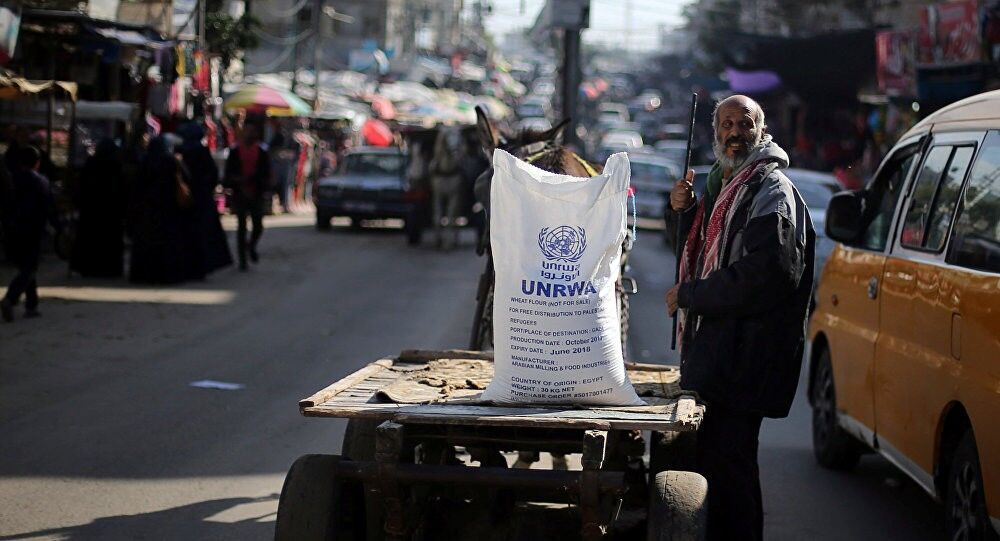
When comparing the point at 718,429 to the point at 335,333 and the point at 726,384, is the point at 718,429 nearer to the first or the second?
the point at 726,384

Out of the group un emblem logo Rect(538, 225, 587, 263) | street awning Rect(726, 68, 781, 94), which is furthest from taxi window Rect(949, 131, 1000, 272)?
street awning Rect(726, 68, 781, 94)

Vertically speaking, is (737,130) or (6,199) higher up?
(737,130)

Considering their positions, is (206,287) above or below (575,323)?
below

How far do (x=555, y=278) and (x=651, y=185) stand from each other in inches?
1026

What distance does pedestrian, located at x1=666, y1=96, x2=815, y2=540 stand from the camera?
518 cm

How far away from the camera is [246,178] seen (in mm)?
19109

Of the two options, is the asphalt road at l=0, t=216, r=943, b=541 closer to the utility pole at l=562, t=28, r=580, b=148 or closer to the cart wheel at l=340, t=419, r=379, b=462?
the cart wheel at l=340, t=419, r=379, b=462

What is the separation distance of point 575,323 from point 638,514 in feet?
4.92

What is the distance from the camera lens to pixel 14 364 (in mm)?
11031

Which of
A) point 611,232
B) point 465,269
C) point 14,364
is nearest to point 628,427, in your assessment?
point 611,232

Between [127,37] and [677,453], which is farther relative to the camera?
[127,37]

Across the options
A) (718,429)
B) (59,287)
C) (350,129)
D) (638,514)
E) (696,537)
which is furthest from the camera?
(350,129)

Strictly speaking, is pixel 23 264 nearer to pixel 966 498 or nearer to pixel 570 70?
pixel 966 498

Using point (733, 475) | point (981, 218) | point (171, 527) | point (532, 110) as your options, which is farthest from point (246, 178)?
point (532, 110)
